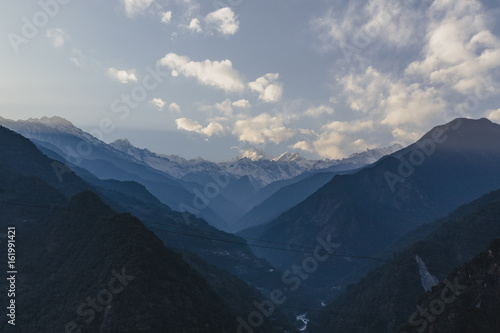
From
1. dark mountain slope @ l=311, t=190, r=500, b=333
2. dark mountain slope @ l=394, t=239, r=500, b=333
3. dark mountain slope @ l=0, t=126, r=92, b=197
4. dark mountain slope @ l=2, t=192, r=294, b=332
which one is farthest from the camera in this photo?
dark mountain slope @ l=0, t=126, r=92, b=197

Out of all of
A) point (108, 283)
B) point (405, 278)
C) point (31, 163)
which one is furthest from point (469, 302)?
point (31, 163)

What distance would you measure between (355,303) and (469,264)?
79534 millimetres

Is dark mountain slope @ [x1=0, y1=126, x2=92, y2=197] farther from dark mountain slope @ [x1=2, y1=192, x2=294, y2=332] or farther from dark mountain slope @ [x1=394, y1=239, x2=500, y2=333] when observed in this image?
dark mountain slope @ [x1=394, y1=239, x2=500, y2=333]

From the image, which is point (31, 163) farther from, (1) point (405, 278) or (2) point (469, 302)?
(1) point (405, 278)

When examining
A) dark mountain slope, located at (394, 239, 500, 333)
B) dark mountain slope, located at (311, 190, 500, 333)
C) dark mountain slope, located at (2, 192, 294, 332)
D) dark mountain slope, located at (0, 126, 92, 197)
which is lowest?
dark mountain slope, located at (311, 190, 500, 333)

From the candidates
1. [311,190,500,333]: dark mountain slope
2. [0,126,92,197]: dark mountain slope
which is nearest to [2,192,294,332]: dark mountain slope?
[0,126,92,197]: dark mountain slope

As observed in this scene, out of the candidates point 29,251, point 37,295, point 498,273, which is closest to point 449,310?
point 498,273

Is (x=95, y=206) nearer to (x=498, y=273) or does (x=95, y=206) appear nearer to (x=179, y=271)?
(x=179, y=271)

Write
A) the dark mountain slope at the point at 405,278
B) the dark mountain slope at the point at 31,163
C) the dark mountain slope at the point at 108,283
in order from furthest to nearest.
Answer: the dark mountain slope at the point at 31,163
the dark mountain slope at the point at 405,278
the dark mountain slope at the point at 108,283

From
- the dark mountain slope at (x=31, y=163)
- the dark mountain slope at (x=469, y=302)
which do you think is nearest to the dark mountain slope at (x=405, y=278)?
the dark mountain slope at (x=469, y=302)

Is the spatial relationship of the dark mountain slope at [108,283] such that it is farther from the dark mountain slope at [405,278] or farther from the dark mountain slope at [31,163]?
the dark mountain slope at [405,278]

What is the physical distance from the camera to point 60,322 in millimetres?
54719

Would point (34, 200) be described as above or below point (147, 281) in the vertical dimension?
above

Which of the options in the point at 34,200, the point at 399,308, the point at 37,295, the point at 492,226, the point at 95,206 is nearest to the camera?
the point at 37,295
